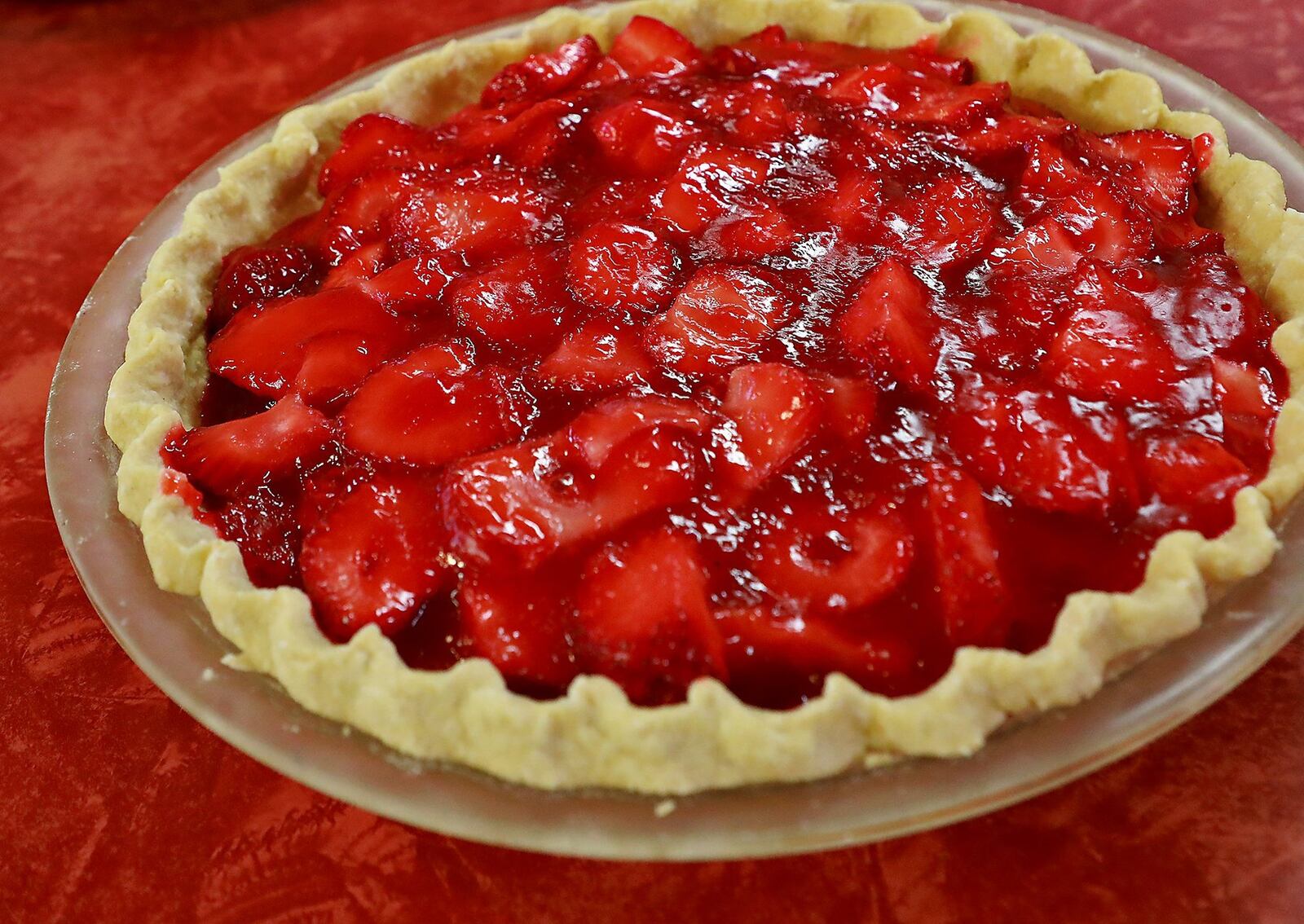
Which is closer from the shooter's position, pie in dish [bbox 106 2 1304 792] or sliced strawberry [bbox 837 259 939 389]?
pie in dish [bbox 106 2 1304 792]

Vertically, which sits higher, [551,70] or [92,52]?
[551,70]

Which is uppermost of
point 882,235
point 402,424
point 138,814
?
point 882,235

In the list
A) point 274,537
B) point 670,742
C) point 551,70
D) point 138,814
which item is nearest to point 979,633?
point 670,742

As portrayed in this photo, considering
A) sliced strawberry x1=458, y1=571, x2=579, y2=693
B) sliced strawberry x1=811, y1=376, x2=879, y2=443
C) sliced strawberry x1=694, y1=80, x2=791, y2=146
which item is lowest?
sliced strawberry x1=458, y1=571, x2=579, y2=693

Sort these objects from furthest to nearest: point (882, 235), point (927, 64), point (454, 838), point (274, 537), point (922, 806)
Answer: point (927, 64) → point (882, 235) → point (274, 537) → point (454, 838) → point (922, 806)

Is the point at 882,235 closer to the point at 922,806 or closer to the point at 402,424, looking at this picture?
the point at 402,424

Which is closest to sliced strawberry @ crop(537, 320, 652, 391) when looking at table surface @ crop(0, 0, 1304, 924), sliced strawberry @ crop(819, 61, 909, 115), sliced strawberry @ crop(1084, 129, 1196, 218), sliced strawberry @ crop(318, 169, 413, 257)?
sliced strawberry @ crop(318, 169, 413, 257)

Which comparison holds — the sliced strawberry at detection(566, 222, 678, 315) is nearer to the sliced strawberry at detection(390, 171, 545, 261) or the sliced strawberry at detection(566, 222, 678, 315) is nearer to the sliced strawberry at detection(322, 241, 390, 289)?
the sliced strawberry at detection(390, 171, 545, 261)
